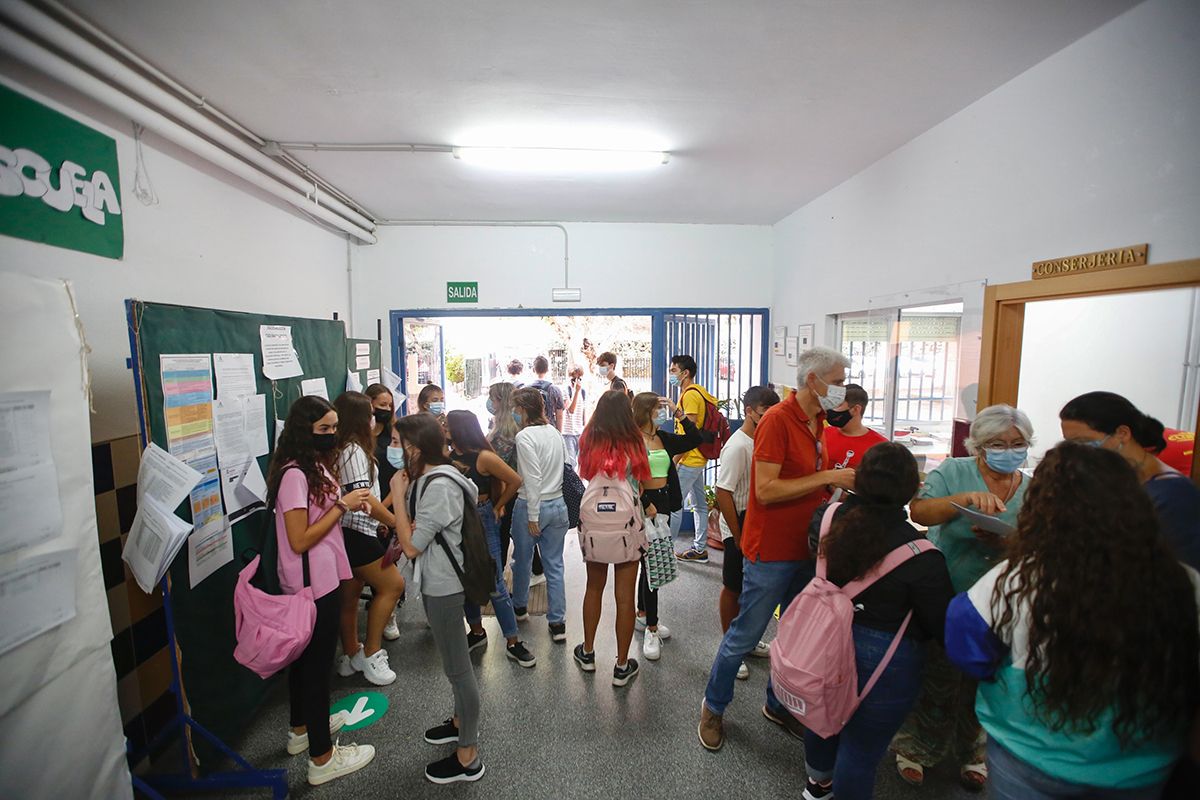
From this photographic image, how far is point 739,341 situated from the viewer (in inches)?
232

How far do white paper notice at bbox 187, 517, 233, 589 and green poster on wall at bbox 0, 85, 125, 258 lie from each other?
1.35 metres

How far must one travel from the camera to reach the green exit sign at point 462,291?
5.42 meters

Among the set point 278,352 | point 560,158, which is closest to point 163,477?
point 278,352

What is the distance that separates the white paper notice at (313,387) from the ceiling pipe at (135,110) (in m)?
1.36

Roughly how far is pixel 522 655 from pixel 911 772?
1986mm

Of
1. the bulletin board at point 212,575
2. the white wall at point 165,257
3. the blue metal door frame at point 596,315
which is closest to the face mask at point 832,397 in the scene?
the bulletin board at point 212,575

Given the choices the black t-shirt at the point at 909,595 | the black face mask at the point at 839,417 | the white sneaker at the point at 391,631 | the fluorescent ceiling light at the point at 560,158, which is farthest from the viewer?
the fluorescent ceiling light at the point at 560,158

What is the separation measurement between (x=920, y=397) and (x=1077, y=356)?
116 cm

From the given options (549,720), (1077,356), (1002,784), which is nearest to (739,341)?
(1077,356)

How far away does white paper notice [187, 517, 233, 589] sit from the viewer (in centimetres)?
219

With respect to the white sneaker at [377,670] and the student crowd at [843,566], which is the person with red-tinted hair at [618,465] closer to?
the student crowd at [843,566]

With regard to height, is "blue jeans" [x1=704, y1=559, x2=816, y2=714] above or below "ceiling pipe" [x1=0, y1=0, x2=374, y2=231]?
below

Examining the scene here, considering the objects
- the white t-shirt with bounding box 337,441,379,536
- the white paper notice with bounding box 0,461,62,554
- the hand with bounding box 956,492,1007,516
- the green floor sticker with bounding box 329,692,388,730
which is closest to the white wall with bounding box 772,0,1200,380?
the hand with bounding box 956,492,1007,516

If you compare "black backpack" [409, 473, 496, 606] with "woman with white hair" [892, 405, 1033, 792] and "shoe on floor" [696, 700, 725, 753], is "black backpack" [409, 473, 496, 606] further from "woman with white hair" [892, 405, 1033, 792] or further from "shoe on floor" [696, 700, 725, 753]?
"woman with white hair" [892, 405, 1033, 792]
